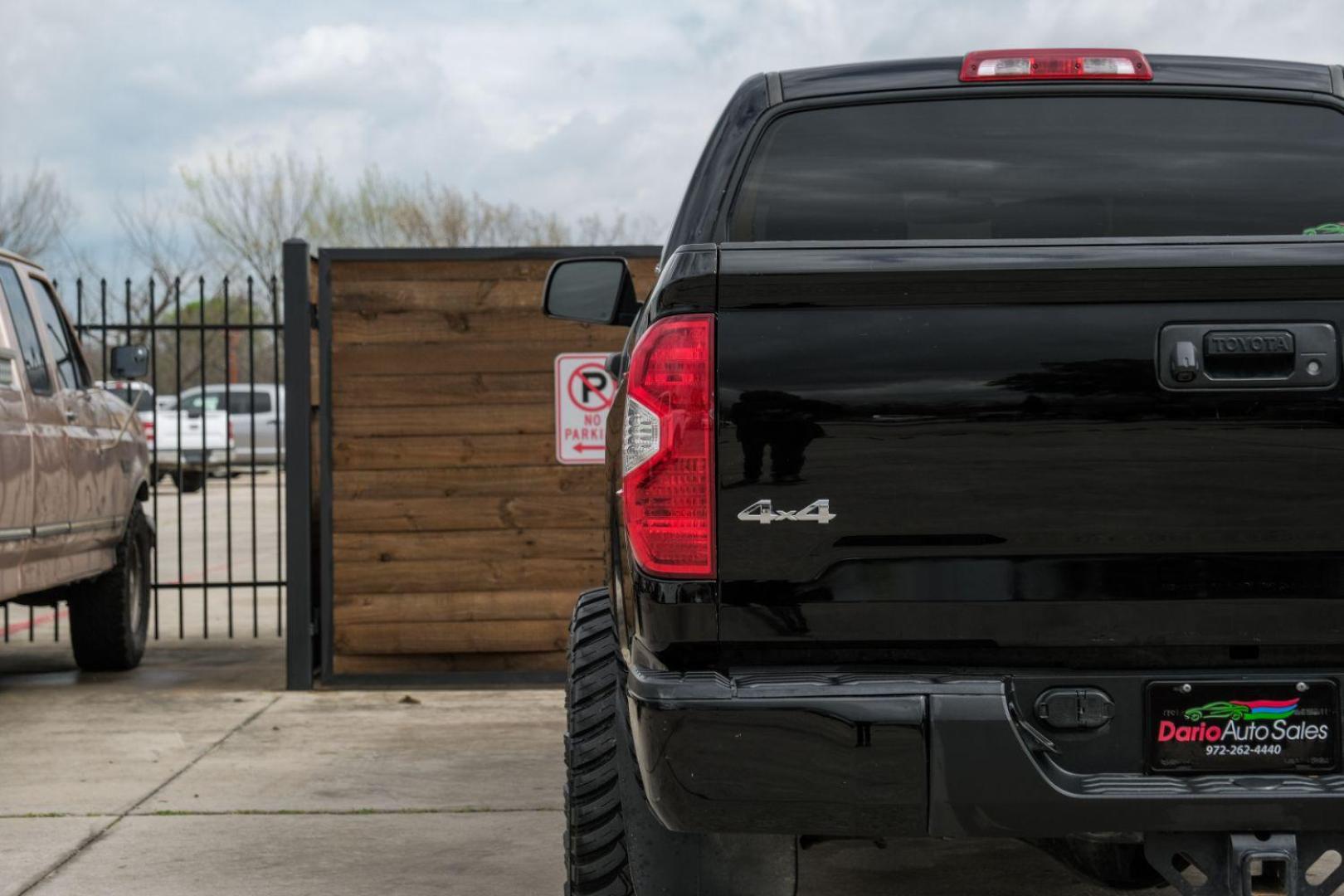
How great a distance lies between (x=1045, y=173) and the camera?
11.7 ft

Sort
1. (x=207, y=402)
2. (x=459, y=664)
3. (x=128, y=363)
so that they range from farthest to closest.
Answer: (x=207, y=402)
(x=128, y=363)
(x=459, y=664)

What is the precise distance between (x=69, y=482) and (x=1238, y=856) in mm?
6412

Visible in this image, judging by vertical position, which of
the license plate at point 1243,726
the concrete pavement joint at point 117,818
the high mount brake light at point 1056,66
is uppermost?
the high mount brake light at point 1056,66

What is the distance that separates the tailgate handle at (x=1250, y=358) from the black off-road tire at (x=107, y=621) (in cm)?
698

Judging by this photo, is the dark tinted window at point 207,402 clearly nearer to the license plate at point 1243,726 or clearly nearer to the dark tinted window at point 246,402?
the dark tinted window at point 246,402

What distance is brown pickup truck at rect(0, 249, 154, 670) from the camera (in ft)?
23.6

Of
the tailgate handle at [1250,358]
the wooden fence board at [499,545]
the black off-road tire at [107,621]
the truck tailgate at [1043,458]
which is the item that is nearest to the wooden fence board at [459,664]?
the wooden fence board at [499,545]

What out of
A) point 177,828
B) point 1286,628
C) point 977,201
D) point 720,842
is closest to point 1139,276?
point 1286,628

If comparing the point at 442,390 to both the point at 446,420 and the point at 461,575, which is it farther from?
the point at 461,575

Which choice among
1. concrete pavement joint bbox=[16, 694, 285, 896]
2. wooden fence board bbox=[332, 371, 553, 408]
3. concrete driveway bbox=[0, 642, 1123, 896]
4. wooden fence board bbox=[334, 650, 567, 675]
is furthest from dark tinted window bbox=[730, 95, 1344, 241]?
wooden fence board bbox=[334, 650, 567, 675]

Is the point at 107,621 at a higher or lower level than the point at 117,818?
higher

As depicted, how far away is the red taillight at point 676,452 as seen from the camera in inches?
107

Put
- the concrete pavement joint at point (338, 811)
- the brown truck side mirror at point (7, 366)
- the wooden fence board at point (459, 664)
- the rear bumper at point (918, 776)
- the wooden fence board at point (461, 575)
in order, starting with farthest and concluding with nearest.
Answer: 1. the wooden fence board at point (459, 664)
2. the wooden fence board at point (461, 575)
3. the brown truck side mirror at point (7, 366)
4. the concrete pavement joint at point (338, 811)
5. the rear bumper at point (918, 776)

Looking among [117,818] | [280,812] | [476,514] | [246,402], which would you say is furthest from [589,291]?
[246,402]
